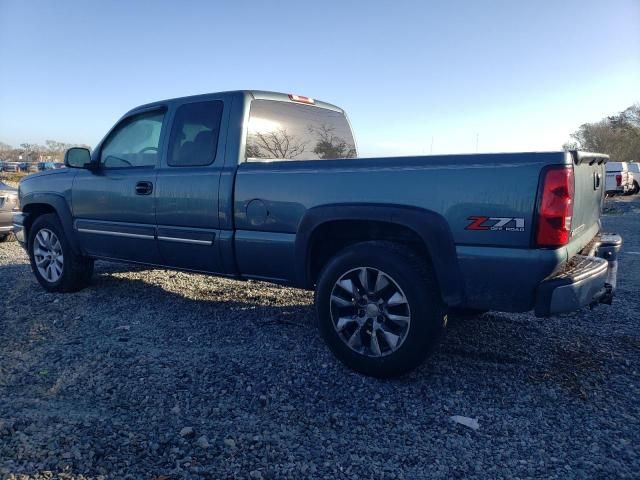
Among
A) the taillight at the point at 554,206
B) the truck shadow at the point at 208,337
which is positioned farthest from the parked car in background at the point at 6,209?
the taillight at the point at 554,206

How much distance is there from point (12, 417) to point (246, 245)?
1.87 meters

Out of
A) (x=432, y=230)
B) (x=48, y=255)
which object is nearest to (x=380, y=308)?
(x=432, y=230)

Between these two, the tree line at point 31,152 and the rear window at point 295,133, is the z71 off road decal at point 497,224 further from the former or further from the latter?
the tree line at point 31,152

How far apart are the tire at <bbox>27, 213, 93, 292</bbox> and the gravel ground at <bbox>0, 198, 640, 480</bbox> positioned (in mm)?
538

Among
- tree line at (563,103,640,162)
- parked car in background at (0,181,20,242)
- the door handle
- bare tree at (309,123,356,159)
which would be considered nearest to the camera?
the door handle

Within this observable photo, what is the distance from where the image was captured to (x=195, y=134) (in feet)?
14.3

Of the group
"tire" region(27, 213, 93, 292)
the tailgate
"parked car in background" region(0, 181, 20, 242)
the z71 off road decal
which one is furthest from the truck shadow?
"parked car in background" region(0, 181, 20, 242)

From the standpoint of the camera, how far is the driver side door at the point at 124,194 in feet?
15.0

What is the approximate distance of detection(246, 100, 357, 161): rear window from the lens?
4227mm

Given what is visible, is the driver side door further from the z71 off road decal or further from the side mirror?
the z71 off road decal

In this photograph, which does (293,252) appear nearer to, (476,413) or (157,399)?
(157,399)

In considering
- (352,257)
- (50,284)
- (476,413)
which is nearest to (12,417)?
(352,257)

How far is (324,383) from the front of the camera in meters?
3.25

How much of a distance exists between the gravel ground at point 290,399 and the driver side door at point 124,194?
2.28 feet
